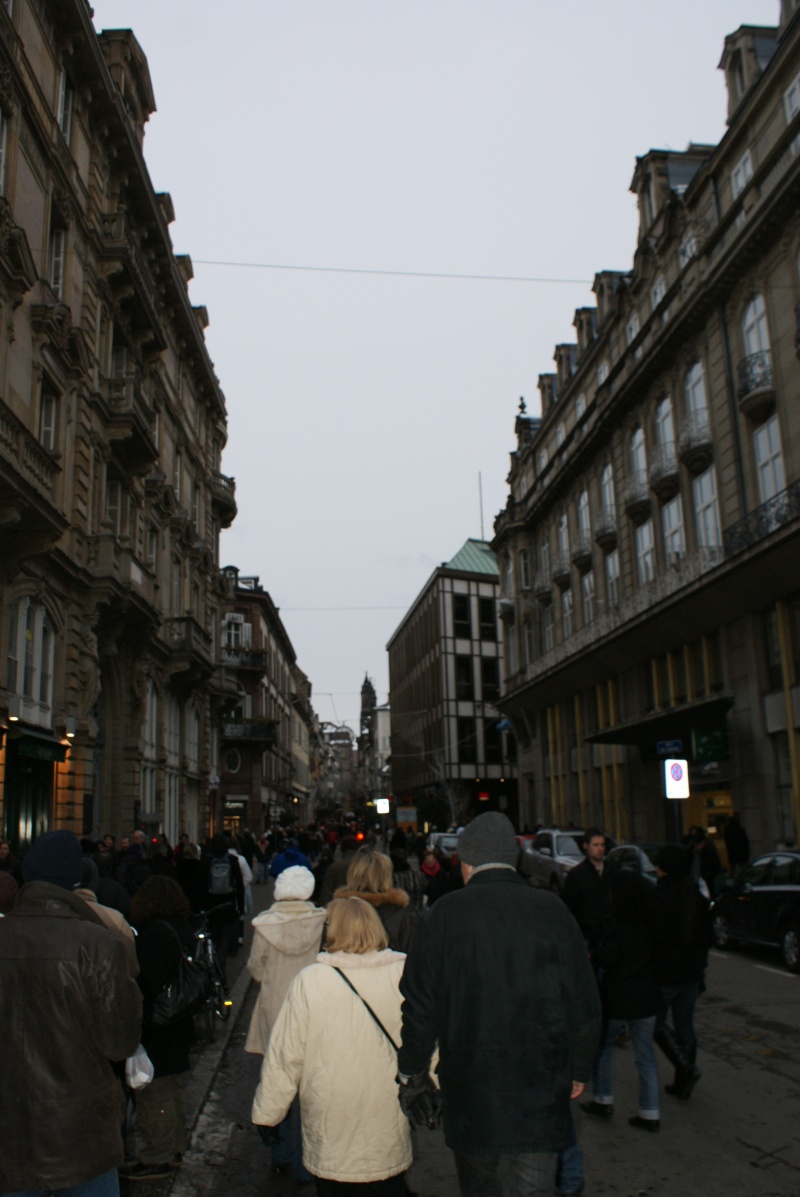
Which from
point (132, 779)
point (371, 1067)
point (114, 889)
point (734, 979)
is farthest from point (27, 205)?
point (371, 1067)

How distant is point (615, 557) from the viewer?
35688 mm

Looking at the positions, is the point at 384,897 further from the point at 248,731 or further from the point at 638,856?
the point at 248,731

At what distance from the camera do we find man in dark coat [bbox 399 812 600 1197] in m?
3.53

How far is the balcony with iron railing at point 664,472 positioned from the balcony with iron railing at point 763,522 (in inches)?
175

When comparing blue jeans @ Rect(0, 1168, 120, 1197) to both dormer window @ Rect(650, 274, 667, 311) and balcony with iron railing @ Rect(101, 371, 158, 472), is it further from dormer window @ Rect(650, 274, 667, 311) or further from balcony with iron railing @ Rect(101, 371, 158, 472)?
dormer window @ Rect(650, 274, 667, 311)

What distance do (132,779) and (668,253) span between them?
860 inches

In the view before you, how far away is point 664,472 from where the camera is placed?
29828 mm

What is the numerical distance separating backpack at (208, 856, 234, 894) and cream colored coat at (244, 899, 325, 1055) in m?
6.50

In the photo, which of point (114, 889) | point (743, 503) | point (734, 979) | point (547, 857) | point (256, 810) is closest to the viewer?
point (114, 889)

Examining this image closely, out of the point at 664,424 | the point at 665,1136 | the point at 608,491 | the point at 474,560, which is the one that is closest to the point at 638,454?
the point at 664,424

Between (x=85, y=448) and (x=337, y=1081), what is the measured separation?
68.6ft

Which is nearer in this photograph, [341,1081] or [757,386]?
[341,1081]

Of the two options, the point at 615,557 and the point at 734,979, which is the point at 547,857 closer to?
the point at 734,979

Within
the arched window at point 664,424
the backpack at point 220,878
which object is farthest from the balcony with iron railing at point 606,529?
the backpack at point 220,878
